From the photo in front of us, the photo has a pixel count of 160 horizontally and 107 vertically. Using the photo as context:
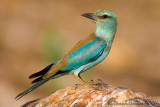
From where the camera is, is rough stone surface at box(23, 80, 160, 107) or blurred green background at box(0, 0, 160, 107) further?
blurred green background at box(0, 0, 160, 107)

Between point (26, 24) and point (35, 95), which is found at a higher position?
point (26, 24)

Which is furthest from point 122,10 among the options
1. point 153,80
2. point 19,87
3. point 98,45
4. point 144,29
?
point 98,45

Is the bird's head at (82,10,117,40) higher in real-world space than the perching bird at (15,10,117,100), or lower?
higher

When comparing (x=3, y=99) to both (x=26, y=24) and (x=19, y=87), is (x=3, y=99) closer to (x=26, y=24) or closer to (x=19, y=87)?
(x=19, y=87)

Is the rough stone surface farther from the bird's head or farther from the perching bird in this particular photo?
the bird's head

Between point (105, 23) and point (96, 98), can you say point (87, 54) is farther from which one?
point (96, 98)

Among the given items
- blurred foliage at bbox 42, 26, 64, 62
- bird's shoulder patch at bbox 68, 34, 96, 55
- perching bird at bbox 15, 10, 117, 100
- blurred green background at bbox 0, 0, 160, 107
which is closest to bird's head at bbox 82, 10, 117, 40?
perching bird at bbox 15, 10, 117, 100

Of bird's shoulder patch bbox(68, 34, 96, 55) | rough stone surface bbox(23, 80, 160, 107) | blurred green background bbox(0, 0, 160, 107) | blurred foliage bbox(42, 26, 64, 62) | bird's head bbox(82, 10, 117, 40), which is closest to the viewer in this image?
rough stone surface bbox(23, 80, 160, 107)

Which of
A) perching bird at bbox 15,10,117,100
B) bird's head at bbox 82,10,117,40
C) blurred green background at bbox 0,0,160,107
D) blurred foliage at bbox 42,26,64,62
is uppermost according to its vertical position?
bird's head at bbox 82,10,117,40
